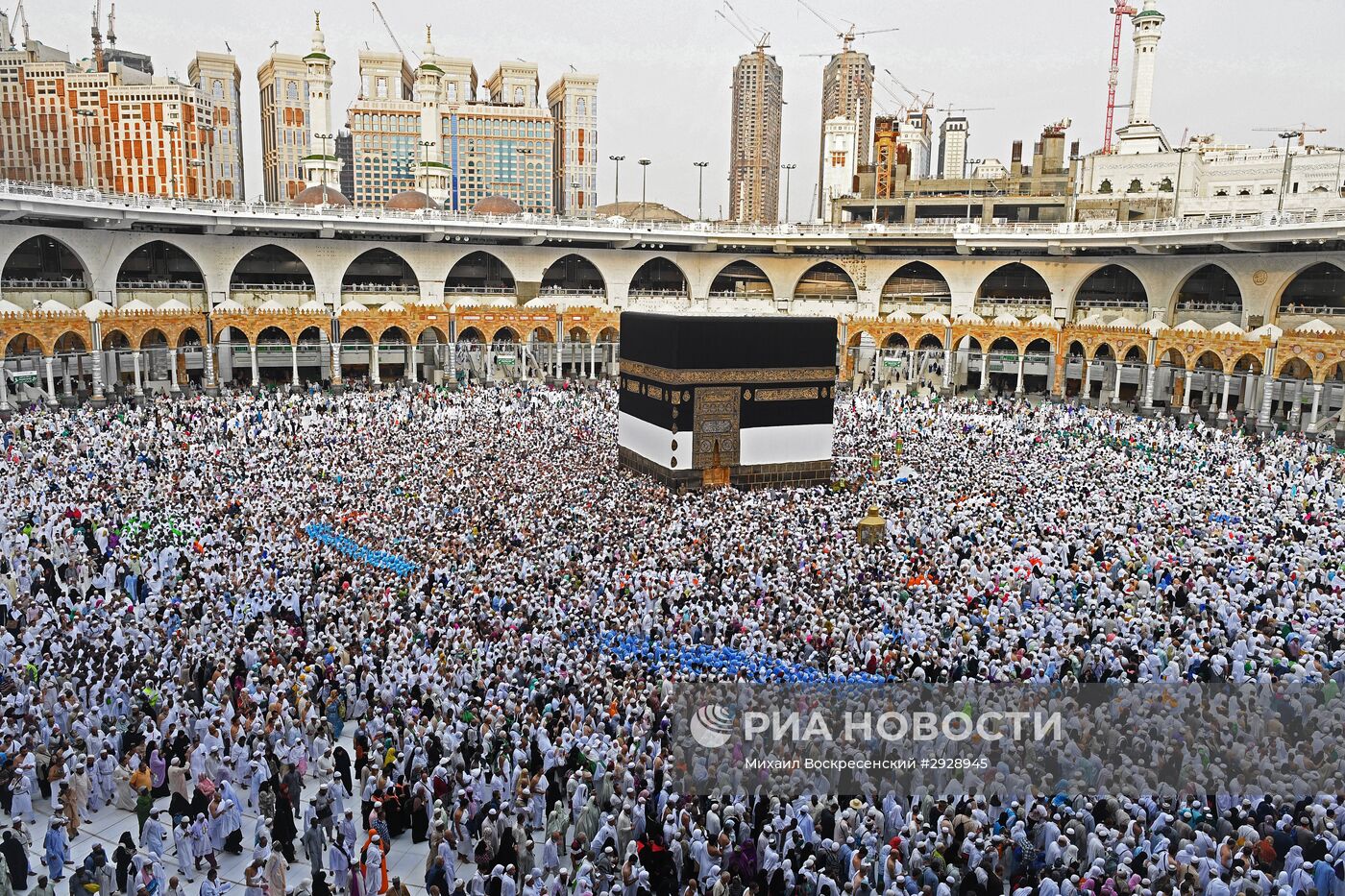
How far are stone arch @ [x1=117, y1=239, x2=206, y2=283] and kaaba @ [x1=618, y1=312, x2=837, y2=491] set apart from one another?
2134cm

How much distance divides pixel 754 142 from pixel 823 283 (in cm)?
10551

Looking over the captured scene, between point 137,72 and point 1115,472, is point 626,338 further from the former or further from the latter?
point 137,72

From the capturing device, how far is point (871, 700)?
8609 millimetres

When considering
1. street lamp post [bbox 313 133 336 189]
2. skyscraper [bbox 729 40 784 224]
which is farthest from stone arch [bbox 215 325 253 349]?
skyscraper [bbox 729 40 784 224]

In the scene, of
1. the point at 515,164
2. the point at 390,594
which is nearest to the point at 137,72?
the point at 515,164

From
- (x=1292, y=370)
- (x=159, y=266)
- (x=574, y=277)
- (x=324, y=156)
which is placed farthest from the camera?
(x=324, y=156)

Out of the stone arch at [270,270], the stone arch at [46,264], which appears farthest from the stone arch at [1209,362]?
the stone arch at [46,264]

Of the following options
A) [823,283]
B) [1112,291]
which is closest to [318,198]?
[823,283]

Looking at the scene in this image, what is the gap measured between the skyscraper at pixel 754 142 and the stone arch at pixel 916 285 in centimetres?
9865

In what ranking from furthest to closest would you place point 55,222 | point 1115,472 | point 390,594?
point 55,222 → point 1115,472 → point 390,594

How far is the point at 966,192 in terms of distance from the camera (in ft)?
170

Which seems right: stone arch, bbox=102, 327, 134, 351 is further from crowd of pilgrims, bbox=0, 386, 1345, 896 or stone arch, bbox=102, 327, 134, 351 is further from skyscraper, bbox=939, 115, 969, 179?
skyscraper, bbox=939, 115, 969, 179

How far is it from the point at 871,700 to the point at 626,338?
14173 mm

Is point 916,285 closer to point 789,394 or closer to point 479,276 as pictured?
point 479,276
